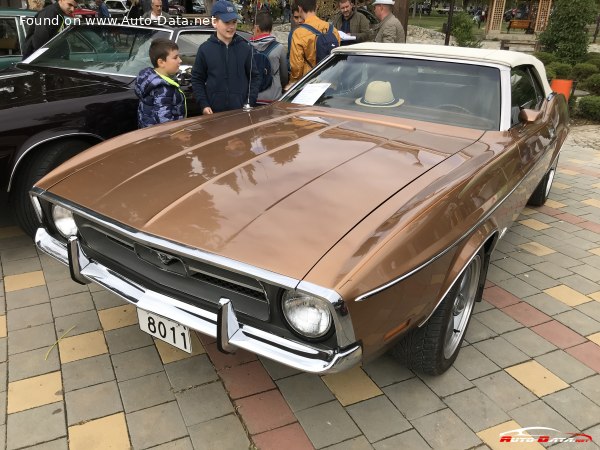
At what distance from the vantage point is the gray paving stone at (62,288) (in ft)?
10.4

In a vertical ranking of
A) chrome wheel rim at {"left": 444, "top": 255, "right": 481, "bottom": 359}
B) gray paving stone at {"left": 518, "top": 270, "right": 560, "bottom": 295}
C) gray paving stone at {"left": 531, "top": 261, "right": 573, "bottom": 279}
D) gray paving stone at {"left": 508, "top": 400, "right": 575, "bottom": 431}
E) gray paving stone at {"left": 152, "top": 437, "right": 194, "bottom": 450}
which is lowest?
gray paving stone at {"left": 531, "top": 261, "right": 573, "bottom": 279}

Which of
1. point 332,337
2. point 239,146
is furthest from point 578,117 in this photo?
point 332,337

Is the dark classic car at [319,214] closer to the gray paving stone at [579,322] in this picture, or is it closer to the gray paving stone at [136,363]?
the gray paving stone at [136,363]

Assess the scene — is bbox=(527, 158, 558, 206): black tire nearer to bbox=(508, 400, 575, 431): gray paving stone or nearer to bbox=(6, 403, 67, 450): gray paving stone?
bbox=(508, 400, 575, 431): gray paving stone

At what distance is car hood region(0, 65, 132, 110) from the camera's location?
3.58 m

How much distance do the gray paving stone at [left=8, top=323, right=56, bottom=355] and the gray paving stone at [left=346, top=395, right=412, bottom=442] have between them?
170 cm

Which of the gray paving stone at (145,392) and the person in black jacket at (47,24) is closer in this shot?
the gray paving stone at (145,392)

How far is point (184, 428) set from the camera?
2182 millimetres

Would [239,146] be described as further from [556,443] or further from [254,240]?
[556,443]

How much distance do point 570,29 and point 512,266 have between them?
1153 cm

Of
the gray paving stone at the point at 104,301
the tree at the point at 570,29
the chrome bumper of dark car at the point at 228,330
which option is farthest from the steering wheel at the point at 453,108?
the tree at the point at 570,29

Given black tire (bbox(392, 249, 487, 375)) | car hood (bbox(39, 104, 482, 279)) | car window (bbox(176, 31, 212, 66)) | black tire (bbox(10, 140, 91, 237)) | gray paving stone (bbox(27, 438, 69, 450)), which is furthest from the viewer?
Answer: car window (bbox(176, 31, 212, 66))

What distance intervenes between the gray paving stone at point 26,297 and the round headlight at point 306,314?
6.58ft

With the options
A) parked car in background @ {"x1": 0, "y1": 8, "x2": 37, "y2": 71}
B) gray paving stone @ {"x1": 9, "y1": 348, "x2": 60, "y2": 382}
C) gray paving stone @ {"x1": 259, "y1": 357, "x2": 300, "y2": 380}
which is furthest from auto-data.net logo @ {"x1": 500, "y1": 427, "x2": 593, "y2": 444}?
parked car in background @ {"x1": 0, "y1": 8, "x2": 37, "y2": 71}
